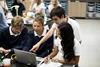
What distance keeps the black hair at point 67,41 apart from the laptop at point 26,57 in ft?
1.13

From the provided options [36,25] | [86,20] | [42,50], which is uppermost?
[36,25]

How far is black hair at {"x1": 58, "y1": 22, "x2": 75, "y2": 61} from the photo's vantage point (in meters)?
2.68

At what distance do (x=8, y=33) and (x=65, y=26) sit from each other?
106 cm

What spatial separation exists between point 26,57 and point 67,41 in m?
0.44

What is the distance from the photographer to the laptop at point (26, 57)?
258cm

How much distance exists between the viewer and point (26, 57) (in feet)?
8.63

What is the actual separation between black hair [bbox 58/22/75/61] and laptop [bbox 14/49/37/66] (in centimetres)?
34

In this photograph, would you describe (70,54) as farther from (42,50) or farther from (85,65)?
(85,65)

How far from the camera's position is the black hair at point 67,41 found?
8.80ft

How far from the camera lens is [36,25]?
3299mm

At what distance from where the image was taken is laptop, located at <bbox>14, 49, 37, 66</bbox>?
8.48 feet

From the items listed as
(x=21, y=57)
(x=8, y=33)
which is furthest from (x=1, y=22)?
(x=21, y=57)

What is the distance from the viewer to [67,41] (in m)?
2.70

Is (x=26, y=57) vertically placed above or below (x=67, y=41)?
below
